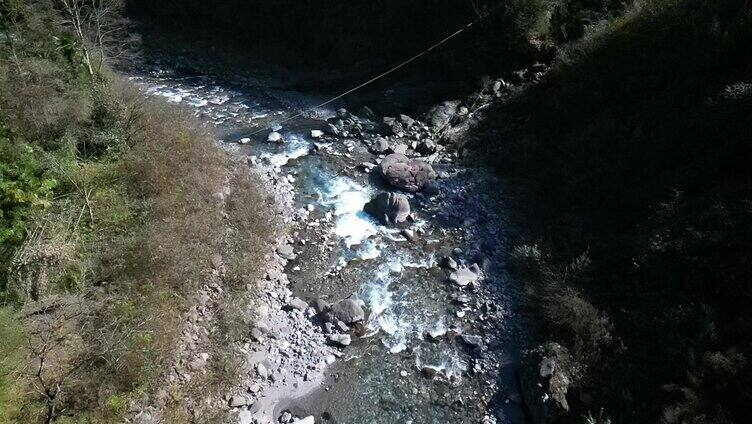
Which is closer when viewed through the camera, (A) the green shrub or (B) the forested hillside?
(B) the forested hillside

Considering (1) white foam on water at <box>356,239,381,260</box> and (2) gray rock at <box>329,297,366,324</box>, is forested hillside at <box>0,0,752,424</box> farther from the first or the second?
(1) white foam on water at <box>356,239,381,260</box>

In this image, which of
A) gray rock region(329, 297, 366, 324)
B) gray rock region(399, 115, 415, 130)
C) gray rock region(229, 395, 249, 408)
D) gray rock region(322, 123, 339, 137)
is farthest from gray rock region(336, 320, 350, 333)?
gray rock region(399, 115, 415, 130)

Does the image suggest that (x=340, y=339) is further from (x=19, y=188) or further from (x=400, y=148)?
(x=400, y=148)

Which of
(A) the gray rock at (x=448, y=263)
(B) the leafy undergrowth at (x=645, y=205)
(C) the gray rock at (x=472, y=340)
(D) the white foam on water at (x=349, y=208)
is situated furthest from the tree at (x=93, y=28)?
(B) the leafy undergrowth at (x=645, y=205)


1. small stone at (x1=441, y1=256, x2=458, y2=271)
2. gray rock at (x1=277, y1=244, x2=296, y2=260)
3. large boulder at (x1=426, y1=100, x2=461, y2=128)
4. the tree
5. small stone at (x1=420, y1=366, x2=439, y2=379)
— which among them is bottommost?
small stone at (x1=420, y1=366, x2=439, y2=379)

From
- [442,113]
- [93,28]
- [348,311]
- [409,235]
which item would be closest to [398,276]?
[409,235]

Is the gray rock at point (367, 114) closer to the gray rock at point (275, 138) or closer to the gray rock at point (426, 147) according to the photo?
the gray rock at point (426, 147)

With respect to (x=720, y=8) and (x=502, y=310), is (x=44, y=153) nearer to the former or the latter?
(x=502, y=310)
